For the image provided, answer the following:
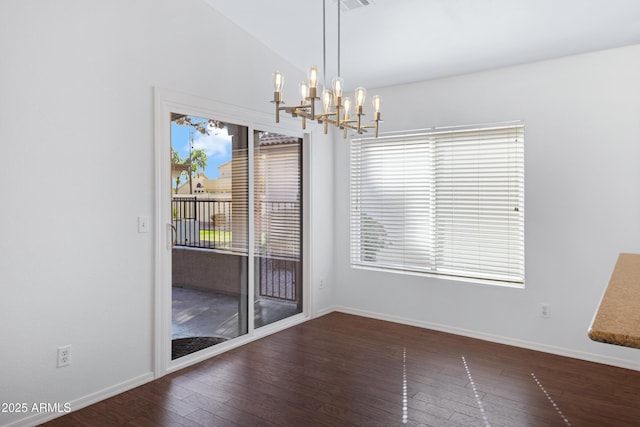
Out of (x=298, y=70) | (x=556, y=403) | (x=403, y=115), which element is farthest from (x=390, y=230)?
(x=556, y=403)

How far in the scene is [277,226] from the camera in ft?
14.6

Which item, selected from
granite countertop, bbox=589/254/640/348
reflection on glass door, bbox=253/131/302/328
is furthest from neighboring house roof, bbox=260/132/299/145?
granite countertop, bbox=589/254/640/348

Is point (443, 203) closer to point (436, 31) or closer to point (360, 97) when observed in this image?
point (436, 31)

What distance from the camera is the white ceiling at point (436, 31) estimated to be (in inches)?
121

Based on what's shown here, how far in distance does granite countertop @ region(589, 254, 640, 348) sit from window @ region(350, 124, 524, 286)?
2616mm

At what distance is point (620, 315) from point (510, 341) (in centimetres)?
330

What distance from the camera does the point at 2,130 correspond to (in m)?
2.36

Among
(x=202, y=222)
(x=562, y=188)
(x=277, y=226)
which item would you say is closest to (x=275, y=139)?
(x=277, y=226)

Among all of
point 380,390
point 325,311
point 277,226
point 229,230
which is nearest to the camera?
point 380,390

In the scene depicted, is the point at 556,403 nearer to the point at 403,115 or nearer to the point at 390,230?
the point at 390,230

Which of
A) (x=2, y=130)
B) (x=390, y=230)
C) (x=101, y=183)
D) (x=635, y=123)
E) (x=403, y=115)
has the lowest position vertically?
(x=390, y=230)

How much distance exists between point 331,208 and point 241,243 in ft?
4.78

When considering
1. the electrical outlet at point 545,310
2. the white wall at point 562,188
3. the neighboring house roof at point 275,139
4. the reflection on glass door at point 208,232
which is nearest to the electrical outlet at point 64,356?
the reflection on glass door at point 208,232

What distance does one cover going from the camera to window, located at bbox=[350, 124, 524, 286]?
3969 mm
